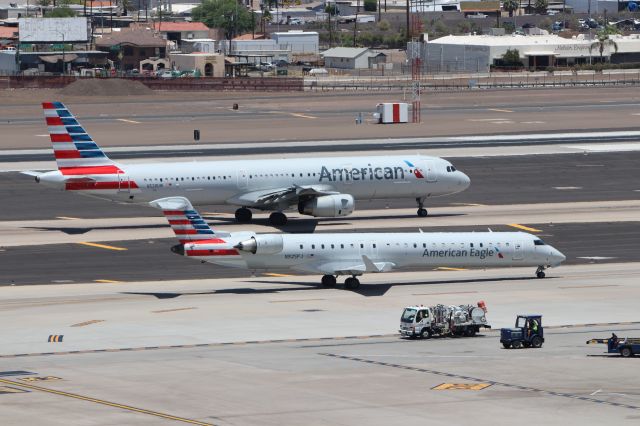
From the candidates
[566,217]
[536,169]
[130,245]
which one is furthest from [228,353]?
[536,169]

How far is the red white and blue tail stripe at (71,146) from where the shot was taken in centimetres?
9819

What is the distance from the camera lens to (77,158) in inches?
3875

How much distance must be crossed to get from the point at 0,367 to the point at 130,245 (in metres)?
34.7

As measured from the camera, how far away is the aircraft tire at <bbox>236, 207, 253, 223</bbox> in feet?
337

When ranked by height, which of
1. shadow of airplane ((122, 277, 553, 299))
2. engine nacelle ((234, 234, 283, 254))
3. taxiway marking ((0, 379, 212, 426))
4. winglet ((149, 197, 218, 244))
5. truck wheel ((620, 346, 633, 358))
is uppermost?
winglet ((149, 197, 218, 244))

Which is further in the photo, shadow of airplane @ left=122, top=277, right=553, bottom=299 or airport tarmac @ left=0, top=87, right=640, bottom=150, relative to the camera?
airport tarmac @ left=0, top=87, right=640, bottom=150

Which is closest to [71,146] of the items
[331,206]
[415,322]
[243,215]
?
[243,215]

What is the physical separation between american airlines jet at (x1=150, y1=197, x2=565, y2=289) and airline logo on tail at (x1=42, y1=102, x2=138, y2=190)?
779 inches

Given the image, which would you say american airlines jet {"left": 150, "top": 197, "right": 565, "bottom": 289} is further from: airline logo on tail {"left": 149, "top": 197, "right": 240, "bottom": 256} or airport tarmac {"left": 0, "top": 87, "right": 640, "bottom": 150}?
airport tarmac {"left": 0, "top": 87, "right": 640, "bottom": 150}

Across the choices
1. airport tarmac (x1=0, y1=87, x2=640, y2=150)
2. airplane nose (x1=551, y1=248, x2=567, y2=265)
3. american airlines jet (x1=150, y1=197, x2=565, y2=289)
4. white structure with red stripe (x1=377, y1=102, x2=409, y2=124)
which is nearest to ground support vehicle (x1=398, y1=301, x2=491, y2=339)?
american airlines jet (x1=150, y1=197, x2=565, y2=289)

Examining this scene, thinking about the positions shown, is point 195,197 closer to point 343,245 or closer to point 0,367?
point 343,245

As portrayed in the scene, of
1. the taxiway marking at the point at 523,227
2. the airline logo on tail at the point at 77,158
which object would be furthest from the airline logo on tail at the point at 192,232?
the taxiway marking at the point at 523,227

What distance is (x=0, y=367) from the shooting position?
59.2m

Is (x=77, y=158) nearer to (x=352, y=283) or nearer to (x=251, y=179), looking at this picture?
(x=251, y=179)
